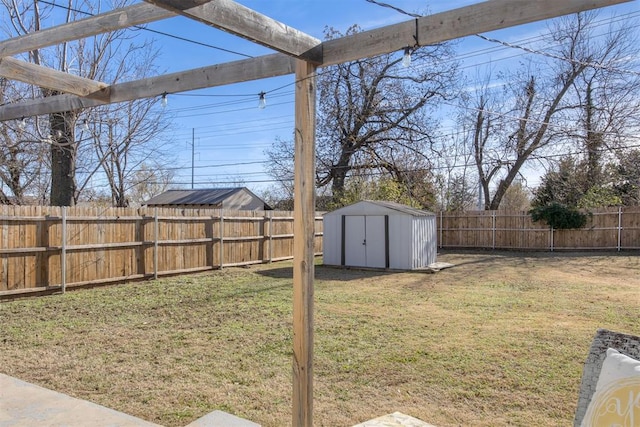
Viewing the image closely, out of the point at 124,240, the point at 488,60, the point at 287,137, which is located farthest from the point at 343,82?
the point at 124,240

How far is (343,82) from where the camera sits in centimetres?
1947

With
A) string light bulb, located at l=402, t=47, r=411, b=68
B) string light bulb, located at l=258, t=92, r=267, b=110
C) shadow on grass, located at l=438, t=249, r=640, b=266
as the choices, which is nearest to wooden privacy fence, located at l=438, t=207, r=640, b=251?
shadow on grass, located at l=438, t=249, r=640, b=266

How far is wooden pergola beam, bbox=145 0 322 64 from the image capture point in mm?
1847

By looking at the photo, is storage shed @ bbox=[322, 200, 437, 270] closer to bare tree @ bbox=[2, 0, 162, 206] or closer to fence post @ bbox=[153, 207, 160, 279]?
fence post @ bbox=[153, 207, 160, 279]

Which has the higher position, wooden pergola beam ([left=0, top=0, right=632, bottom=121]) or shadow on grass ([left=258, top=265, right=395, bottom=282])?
wooden pergola beam ([left=0, top=0, right=632, bottom=121])

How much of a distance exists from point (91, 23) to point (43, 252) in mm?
6270

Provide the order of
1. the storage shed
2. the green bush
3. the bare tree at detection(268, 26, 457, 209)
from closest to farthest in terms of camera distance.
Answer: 1. the storage shed
2. the green bush
3. the bare tree at detection(268, 26, 457, 209)

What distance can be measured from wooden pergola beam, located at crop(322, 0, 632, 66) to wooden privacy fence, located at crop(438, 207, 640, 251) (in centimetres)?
1596

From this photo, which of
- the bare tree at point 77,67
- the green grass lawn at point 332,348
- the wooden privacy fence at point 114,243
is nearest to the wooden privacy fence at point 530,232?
the green grass lawn at point 332,348

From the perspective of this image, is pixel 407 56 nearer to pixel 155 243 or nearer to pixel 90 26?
pixel 90 26

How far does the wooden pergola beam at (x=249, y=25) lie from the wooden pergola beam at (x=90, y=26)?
415 mm

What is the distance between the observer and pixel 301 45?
236 centimetres

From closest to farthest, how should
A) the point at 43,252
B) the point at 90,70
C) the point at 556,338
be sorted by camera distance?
the point at 556,338 → the point at 43,252 → the point at 90,70

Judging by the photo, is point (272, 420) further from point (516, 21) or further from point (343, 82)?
point (343, 82)
